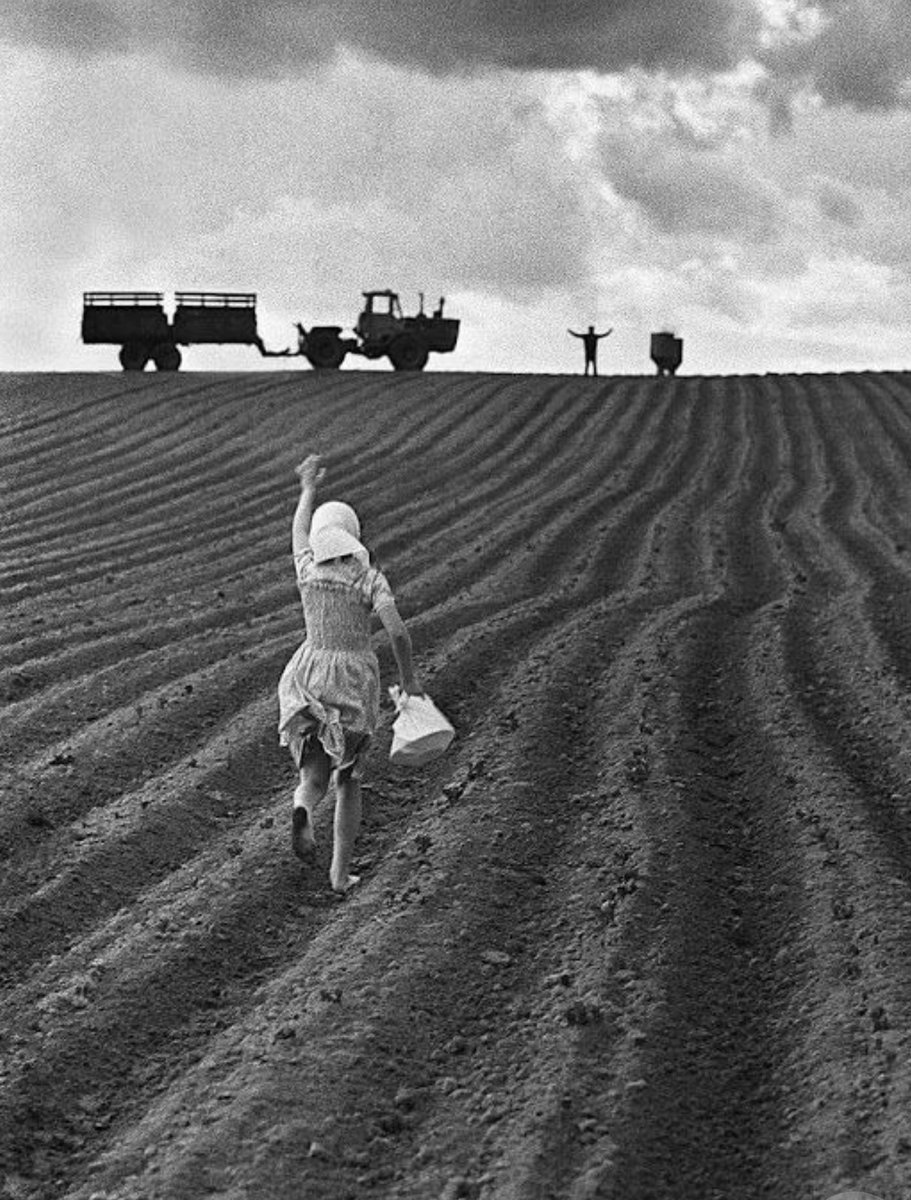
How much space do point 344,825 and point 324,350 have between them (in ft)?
76.2

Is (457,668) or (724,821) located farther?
(457,668)

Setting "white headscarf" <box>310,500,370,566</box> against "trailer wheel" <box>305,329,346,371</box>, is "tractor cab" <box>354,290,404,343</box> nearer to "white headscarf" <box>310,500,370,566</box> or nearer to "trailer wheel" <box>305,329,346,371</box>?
"trailer wheel" <box>305,329,346,371</box>

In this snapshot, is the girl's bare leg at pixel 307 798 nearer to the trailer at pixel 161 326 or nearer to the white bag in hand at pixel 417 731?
the white bag in hand at pixel 417 731

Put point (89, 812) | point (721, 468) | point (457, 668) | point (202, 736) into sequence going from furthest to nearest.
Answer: point (721, 468)
point (457, 668)
point (202, 736)
point (89, 812)

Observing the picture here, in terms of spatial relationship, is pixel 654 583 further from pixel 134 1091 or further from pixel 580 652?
pixel 134 1091

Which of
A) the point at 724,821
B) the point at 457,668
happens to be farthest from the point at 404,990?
the point at 457,668

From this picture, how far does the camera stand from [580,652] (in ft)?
33.7

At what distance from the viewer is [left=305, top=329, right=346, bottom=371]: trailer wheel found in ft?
95.1

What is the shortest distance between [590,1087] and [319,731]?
1.94m

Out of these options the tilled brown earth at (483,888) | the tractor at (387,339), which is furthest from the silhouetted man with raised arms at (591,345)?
the tilled brown earth at (483,888)

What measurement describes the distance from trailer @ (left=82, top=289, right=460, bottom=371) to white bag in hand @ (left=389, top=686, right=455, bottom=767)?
75.3 ft

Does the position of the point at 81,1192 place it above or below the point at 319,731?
below

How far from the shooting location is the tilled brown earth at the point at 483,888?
466cm

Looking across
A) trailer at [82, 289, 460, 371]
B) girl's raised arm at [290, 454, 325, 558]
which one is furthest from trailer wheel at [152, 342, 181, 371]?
girl's raised arm at [290, 454, 325, 558]
